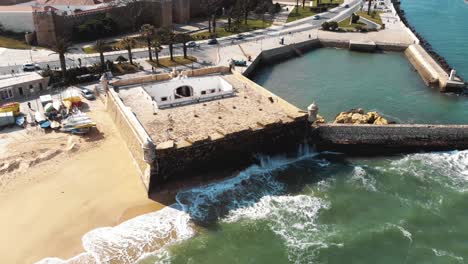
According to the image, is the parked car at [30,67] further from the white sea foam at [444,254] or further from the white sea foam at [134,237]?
the white sea foam at [444,254]

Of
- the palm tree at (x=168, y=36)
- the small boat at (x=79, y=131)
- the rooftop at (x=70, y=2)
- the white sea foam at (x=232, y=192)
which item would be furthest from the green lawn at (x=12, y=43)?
the white sea foam at (x=232, y=192)

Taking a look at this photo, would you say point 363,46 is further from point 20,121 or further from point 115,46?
point 20,121

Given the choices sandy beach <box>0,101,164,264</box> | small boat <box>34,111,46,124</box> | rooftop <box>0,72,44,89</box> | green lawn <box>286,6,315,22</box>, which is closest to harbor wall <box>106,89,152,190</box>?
sandy beach <box>0,101,164,264</box>

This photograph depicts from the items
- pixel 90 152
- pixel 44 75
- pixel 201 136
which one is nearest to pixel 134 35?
pixel 44 75

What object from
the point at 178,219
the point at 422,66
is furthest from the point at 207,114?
the point at 422,66

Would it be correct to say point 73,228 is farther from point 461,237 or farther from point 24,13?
point 24,13

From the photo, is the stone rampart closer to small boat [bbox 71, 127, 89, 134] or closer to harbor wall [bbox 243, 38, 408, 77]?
small boat [bbox 71, 127, 89, 134]
